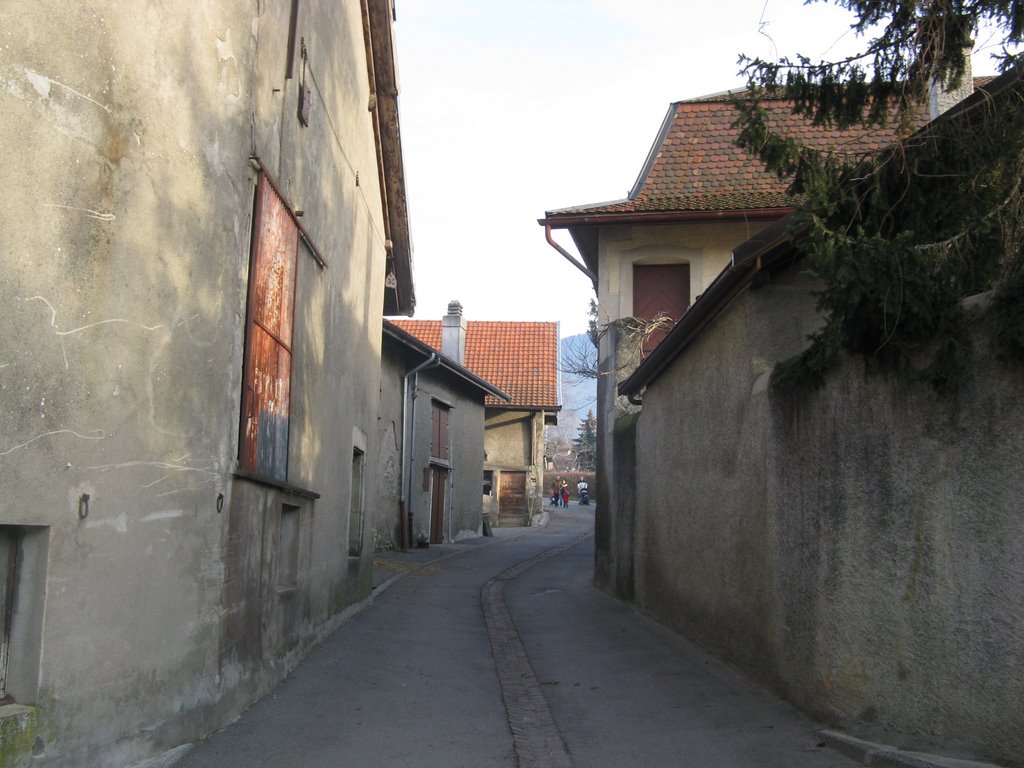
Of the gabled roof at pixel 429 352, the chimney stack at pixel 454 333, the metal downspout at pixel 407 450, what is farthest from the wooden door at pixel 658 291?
the chimney stack at pixel 454 333

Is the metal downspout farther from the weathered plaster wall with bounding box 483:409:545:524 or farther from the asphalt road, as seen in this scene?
the weathered plaster wall with bounding box 483:409:545:524

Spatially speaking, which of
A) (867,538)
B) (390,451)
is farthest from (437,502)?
(867,538)

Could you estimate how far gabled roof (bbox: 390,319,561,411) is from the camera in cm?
3528

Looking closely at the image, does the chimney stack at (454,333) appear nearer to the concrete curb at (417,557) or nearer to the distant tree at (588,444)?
the concrete curb at (417,557)

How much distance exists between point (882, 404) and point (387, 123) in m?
8.99

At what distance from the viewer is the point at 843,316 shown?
577cm

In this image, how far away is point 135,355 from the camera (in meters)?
5.32

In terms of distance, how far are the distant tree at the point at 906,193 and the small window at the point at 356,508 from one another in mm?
7252

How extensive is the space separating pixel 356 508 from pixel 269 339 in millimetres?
5790

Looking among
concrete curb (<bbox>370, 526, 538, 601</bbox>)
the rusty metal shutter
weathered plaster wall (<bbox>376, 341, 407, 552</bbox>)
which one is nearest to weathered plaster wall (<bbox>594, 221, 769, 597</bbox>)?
concrete curb (<bbox>370, 526, 538, 601</bbox>)

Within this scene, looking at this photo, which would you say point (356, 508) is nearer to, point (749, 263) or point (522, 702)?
point (522, 702)

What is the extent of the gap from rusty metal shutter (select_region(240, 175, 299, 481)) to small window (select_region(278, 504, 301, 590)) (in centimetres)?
70

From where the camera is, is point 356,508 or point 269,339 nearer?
point 269,339

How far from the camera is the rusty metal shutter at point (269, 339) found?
6766 mm
